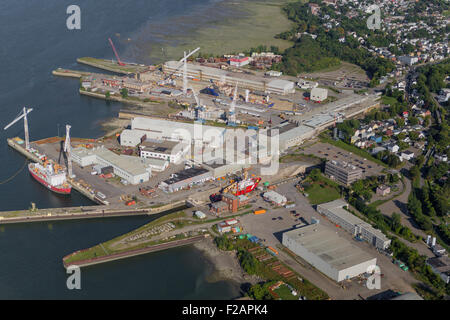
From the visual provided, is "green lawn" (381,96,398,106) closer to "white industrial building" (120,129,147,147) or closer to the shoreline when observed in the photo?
"white industrial building" (120,129,147,147)

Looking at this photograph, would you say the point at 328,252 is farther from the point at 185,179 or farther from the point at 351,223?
the point at 185,179

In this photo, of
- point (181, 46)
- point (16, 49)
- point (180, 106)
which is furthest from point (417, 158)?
point (16, 49)

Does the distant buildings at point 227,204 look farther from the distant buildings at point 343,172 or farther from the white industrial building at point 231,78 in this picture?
the white industrial building at point 231,78

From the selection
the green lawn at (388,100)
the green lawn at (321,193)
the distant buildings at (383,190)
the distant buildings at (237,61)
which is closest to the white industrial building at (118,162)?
the green lawn at (321,193)

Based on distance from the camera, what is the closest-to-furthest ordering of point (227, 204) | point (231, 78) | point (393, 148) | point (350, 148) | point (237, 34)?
point (227, 204), point (393, 148), point (350, 148), point (231, 78), point (237, 34)

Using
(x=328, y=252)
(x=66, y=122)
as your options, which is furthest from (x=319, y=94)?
(x=328, y=252)

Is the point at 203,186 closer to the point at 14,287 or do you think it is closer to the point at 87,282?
the point at 87,282
